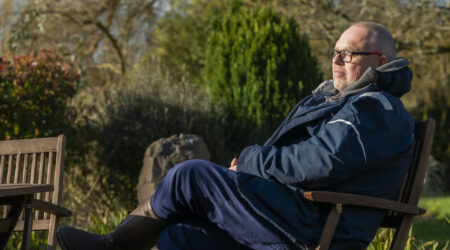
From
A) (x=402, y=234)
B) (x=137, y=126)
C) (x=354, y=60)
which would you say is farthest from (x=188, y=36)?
(x=402, y=234)

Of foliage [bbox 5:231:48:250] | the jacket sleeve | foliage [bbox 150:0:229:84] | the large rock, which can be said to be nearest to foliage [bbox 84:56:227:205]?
the large rock

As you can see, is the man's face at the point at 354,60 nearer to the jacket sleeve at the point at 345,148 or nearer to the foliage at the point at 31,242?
the jacket sleeve at the point at 345,148

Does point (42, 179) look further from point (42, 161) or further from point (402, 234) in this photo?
point (402, 234)

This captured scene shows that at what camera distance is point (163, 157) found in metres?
5.12

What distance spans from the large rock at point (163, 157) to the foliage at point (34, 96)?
1.20 m

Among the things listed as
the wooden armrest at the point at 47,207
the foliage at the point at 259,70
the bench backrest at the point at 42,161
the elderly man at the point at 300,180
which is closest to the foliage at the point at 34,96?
the foliage at the point at 259,70

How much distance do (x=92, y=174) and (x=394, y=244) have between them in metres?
4.56

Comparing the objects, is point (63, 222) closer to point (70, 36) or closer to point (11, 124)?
point (11, 124)

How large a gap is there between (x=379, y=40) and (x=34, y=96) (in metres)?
4.04

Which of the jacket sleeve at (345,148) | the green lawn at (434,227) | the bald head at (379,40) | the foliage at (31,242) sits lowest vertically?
the green lawn at (434,227)

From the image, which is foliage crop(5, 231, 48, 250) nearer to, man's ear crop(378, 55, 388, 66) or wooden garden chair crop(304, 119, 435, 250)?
wooden garden chair crop(304, 119, 435, 250)

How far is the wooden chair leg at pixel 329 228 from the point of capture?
93.2 inches

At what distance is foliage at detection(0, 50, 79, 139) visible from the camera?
5.71 meters

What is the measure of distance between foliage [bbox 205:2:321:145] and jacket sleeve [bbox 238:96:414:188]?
11.6 feet
